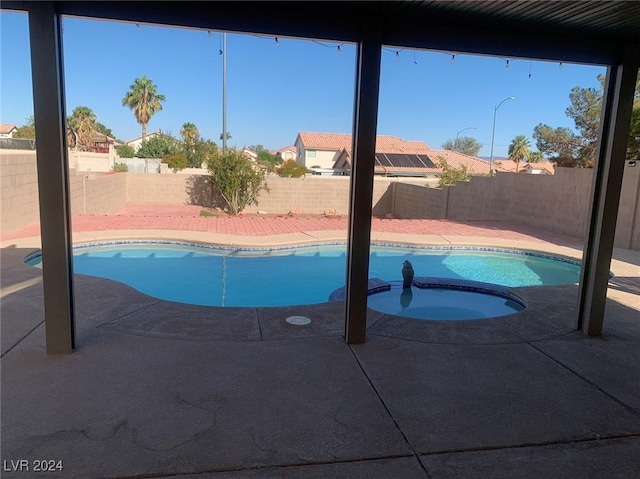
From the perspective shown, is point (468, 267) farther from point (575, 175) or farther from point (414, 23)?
point (414, 23)

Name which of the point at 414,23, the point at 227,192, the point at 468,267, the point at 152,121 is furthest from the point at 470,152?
the point at 414,23

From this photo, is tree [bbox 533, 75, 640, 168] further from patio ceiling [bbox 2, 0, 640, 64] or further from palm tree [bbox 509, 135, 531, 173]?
palm tree [bbox 509, 135, 531, 173]

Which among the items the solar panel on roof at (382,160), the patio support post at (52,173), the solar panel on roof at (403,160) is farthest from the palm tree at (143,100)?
the patio support post at (52,173)

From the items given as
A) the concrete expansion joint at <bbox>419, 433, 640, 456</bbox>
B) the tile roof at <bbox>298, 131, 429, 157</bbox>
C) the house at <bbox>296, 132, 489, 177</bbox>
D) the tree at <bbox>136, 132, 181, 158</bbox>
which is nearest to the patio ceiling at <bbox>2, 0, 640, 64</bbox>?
the concrete expansion joint at <bbox>419, 433, 640, 456</bbox>

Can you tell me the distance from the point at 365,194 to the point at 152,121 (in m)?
45.2

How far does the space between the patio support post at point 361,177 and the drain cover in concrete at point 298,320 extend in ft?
2.15

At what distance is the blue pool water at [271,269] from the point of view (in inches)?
321

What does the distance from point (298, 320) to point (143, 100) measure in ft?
148

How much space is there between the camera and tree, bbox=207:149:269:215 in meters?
17.9

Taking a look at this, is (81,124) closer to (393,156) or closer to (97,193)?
(393,156)

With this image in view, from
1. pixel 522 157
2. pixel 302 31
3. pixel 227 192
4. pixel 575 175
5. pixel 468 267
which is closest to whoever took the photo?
pixel 302 31

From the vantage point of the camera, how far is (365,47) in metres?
3.73

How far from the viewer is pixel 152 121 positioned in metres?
44.6

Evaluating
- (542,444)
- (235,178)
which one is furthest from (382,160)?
(542,444)
